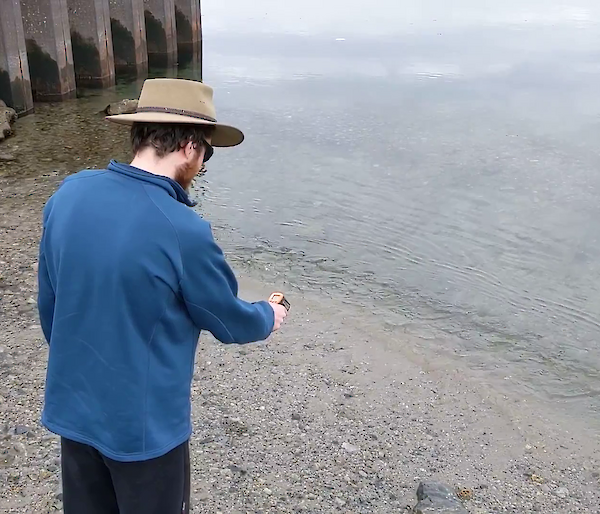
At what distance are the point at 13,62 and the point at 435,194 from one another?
9667 millimetres

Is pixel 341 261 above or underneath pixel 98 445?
underneath

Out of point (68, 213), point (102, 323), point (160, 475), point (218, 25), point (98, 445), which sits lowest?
point (218, 25)

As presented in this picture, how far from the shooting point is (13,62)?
1490 centimetres

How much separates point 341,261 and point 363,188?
353cm

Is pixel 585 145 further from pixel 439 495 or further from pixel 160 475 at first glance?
pixel 160 475

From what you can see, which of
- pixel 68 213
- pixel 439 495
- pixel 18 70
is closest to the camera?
pixel 68 213

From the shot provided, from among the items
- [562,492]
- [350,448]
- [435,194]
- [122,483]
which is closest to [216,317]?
[122,483]

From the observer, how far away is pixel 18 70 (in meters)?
15.2

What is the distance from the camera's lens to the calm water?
8.14 m

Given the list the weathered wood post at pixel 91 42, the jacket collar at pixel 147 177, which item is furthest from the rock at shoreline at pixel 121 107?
the jacket collar at pixel 147 177

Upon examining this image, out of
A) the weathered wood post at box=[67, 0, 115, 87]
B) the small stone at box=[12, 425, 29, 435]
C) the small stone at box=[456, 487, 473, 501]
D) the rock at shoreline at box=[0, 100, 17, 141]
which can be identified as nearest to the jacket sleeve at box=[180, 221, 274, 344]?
the small stone at box=[456, 487, 473, 501]

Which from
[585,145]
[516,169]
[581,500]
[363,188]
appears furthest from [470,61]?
[581,500]

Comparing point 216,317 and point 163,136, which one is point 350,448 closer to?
point 216,317

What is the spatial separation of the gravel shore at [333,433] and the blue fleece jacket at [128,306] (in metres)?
2.00
